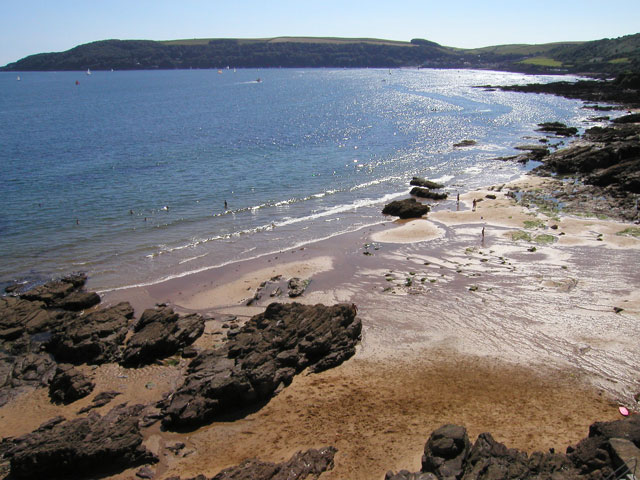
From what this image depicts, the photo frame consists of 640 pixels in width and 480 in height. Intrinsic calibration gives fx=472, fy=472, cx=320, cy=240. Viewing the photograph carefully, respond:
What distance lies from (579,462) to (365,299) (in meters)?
15.8

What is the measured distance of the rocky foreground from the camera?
671 inches

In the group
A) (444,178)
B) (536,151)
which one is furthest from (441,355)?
(536,151)

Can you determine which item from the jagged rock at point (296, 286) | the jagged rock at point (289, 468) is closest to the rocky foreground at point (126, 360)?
the jagged rock at point (289, 468)

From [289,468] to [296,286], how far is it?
15.8 m

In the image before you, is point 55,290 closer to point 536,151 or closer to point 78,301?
point 78,301

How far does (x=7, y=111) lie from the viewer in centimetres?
11806

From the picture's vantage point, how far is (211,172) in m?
60.0

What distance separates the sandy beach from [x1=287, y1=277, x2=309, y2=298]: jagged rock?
1.79ft

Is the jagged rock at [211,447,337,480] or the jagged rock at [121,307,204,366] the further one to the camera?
the jagged rock at [121,307,204,366]

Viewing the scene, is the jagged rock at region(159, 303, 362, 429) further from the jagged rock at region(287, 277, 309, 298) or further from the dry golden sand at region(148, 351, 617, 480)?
the jagged rock at region(287, 277, 309, 298)

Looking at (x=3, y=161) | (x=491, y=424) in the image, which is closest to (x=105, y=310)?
(x=491, y=424)

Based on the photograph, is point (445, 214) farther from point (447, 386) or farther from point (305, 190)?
point (447, 386)

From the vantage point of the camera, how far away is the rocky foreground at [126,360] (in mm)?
17031

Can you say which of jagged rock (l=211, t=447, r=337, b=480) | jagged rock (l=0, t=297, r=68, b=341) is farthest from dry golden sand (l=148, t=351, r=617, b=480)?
jagged rock (l=0, t=297, r=68, b=341)
